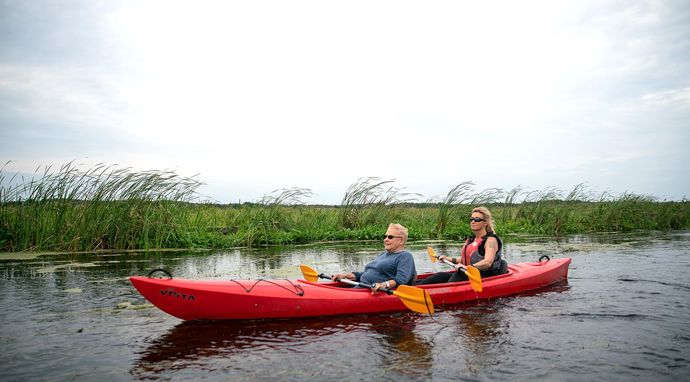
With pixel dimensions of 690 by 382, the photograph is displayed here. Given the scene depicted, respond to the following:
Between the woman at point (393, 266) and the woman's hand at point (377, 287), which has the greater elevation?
the woman at point (393, 266)

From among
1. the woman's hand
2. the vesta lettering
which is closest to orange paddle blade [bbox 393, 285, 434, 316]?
the woman's hand

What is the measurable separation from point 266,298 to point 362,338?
3.50 feet

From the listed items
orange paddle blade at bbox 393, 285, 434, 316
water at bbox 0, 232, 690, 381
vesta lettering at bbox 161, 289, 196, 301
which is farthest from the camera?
orange paddle blade at bbox 393, 285, 434, 316

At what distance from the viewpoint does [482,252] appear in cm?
632

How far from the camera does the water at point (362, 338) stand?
12.0 feet

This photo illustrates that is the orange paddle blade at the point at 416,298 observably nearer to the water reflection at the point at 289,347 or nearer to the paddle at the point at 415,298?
the paddle at the point at 415,298

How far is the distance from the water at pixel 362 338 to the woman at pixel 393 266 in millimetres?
418

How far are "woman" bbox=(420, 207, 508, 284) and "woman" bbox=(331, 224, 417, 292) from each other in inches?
36.2

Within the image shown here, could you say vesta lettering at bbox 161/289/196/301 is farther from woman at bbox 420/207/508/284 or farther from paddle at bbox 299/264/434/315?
woman at bbox 420/207/508/284

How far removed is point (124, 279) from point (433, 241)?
8.10 meters

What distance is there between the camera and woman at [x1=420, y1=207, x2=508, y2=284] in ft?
20.2

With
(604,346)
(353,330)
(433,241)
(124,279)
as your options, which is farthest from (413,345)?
(433,241)

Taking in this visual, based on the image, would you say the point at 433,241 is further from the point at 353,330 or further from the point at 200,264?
the point at 353,330

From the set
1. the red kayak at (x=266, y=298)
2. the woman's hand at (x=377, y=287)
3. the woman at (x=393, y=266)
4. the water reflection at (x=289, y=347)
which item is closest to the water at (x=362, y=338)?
the water reflection at (x=289, y=347)
